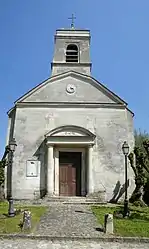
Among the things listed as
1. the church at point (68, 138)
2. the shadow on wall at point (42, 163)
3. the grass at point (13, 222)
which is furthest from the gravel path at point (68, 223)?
the church at point (68, 138)

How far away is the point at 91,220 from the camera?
14461 millimetres

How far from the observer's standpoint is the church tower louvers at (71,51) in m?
27.2

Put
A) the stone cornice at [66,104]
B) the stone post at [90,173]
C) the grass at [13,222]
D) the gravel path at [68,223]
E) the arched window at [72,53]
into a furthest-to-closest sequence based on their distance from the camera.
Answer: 1. the arched window at [72,53]
2. the stone cornice at [66,104]
3. the stone post at [90,173]
4. the grass at [13,222]
5. the gravel path at [68,223]

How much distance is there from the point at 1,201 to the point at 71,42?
1352cm

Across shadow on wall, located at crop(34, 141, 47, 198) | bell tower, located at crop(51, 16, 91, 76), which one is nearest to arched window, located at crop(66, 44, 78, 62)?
bell tower, located at crop(51, 16, 91, 76)

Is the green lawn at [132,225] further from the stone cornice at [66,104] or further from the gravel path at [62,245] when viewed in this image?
the stone cornice at [66,104]

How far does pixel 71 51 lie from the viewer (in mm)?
27859

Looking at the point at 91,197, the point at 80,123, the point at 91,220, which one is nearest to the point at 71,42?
the point at 80,123

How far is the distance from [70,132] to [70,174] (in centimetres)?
275

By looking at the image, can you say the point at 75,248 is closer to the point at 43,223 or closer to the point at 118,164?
the point at 43,223

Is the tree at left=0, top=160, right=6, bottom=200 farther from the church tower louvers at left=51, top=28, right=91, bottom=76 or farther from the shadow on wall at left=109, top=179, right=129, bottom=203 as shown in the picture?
the church tower louvers at left=51, top=28, right=91, bottom=76

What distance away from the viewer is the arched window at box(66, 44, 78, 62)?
1092 inches

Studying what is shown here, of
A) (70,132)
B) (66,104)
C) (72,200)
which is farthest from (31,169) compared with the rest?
(66,104)

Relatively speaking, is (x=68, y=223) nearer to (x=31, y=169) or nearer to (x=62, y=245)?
(x=62, y=245)
